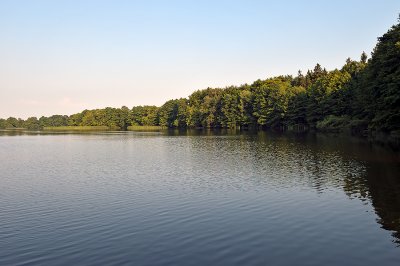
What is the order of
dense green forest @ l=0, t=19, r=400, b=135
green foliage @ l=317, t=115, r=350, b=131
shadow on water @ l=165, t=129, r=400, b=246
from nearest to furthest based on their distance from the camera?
shadow on water @ l=165, t=129, r=400, b=246, dense green forest @ l=0, t=19, r=400, b=135, green foliage @ l=317, t=115, r=350, b=131

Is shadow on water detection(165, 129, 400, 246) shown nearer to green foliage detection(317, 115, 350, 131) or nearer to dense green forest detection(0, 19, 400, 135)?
dense green forest detection(0, 19, 400, 135)

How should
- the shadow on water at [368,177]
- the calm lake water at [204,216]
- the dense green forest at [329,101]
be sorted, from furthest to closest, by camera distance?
the dense green forest at [329,101]
the shadow on water at [368,177]
the calm lake water at [204,216]

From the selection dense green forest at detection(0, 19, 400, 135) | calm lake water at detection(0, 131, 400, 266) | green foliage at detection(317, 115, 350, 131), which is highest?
dense green forest at detection(0, 19, 400, 135)

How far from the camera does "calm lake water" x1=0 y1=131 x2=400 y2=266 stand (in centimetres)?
1488

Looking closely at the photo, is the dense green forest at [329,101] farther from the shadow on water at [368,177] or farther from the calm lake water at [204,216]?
the calm lake water at [204,216]

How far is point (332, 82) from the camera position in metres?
118

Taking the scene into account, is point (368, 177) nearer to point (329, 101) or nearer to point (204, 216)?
point (204, 216)

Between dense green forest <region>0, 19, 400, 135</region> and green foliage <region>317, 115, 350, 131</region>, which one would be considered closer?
dense green forest <region>0, 19, 400, 135</region>

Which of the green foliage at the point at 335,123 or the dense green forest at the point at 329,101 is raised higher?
the dense green forest at the point at 329,101

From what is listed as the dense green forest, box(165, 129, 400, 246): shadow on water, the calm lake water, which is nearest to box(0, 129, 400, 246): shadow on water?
box(165, 129, 400, 246): shadow on water

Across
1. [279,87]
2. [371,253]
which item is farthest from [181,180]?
[279,87]

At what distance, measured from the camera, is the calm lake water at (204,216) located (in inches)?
586

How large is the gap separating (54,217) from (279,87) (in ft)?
472

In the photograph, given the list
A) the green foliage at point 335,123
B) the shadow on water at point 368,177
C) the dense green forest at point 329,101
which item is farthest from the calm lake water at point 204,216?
the green foliage at point 335,123
